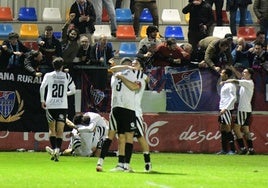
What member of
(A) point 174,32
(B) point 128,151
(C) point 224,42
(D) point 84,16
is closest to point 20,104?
(D) point 84,16

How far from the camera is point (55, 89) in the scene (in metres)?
20.7

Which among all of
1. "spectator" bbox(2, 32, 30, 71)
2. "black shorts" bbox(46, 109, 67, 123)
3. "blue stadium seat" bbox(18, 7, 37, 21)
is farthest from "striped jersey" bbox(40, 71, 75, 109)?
"blue stadium seat" bbox(18, 7, 37, 21)

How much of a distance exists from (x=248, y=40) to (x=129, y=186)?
16.4 m

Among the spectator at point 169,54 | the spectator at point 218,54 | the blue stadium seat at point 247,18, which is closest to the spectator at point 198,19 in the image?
the spectator at point 218,54

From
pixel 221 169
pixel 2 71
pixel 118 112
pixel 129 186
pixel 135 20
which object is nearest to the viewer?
pixel 129 186

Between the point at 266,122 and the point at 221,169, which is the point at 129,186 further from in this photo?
the point at 266,122

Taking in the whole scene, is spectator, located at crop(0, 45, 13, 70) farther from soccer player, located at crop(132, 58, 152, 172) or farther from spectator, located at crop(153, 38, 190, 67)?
soccer player, located at crop(132, 58, 152, 172)

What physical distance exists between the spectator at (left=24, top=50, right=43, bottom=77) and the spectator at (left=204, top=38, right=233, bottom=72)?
456 cm

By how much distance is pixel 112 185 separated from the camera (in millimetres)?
13602

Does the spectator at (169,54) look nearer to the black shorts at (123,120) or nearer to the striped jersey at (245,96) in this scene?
the striped jersey at (245,96)

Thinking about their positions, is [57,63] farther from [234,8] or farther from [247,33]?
[247,33]

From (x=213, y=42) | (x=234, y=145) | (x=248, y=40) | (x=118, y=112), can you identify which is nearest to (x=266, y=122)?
(x=234, y=145)

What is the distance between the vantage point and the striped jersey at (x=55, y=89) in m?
20.6

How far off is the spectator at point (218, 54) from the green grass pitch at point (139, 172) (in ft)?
8.85
